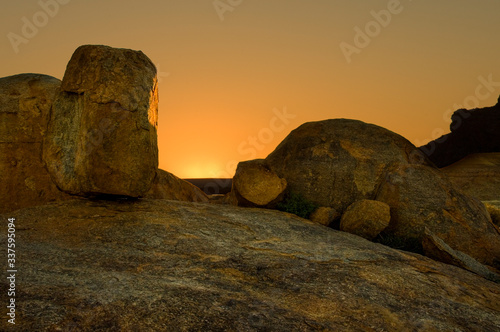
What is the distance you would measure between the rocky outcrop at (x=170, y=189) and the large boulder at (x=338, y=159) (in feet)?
13.7

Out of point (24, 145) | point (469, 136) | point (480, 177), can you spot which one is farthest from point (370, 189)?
point (469, 136)

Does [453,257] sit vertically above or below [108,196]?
below

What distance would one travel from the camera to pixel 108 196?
7727 mm

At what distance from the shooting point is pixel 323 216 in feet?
32.1

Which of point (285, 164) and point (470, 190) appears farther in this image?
point (470, 190)

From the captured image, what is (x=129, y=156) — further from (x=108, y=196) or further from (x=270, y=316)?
(x=270, y=316)

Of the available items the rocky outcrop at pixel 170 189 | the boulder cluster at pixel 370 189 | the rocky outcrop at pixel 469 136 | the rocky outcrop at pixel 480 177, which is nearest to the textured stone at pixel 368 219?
the boulder cluster at pixel 370 189

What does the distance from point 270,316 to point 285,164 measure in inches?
285

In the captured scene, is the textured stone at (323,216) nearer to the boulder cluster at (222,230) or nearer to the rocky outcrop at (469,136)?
the boulder cluster at (222,230)

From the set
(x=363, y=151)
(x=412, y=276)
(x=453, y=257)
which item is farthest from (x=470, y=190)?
(x=412, y=276)

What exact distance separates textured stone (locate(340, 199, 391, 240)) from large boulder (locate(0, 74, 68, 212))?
712cm

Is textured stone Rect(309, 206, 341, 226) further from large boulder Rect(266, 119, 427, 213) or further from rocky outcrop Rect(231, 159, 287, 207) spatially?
rocky outcrop Rect(231, 159, 287, 207)

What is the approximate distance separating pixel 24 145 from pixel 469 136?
140ft

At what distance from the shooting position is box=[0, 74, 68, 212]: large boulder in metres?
10.2
